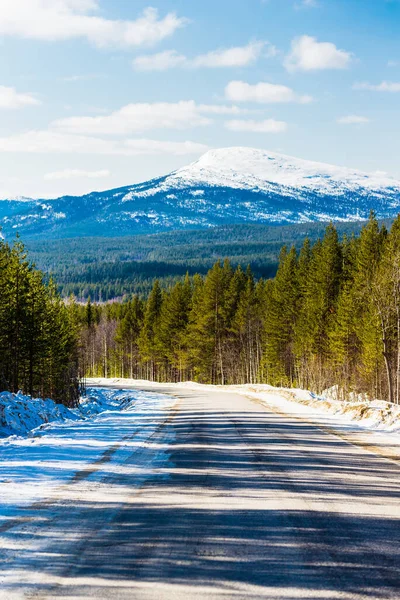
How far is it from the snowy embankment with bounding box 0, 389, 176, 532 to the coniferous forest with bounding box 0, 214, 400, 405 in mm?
15681

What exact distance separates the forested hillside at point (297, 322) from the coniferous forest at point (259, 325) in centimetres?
14

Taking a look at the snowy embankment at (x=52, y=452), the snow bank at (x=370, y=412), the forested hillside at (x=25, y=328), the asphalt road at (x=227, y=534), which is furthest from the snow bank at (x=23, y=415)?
the forested hillside at (x=25, y=328)

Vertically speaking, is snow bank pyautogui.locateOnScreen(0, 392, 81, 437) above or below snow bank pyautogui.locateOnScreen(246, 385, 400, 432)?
above

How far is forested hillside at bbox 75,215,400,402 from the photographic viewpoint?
4234cm

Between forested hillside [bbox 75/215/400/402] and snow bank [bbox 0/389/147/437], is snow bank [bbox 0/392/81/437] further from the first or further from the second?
forested hillside [bbox 75/215/400/402]

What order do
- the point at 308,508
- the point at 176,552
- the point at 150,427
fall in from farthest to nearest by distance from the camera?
the point at 150,427 → the point at 308,508 → the point at 176,552

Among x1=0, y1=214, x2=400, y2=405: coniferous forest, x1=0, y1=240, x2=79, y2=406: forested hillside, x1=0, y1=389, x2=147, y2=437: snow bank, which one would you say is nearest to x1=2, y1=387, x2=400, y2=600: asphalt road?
x1=0, y1=389, x2=147, y2=437: snow bank

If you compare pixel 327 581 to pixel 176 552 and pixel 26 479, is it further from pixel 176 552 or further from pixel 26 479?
pixel 26 479

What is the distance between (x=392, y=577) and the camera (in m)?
4.39

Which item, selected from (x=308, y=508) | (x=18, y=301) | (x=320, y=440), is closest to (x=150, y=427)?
(x=320, y=440)

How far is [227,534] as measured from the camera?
546 centimetres

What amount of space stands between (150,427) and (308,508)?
9778 mm

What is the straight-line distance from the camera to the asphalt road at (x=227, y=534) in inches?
166

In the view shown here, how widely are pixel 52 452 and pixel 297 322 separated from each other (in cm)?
5081
